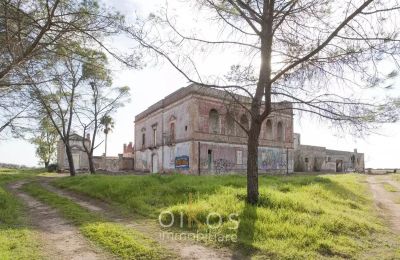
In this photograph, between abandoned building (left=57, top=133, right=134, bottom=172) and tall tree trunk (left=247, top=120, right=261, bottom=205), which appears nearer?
tall tree trunk (left=247, top=120, right=261, bottom=205)

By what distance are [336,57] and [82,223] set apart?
748 centimetres

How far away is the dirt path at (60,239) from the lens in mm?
6484

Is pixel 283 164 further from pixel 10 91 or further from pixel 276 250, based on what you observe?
pixel 276 250

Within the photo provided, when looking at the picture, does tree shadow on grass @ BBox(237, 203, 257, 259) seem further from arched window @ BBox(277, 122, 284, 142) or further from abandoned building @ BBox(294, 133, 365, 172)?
abandoned building @ BBox(294, 133, 365, 172)

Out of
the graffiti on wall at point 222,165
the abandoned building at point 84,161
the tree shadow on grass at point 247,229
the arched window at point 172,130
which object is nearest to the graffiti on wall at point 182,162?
the arched window at point 172,130

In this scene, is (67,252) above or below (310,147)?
below

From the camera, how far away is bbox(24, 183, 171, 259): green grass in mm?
6535

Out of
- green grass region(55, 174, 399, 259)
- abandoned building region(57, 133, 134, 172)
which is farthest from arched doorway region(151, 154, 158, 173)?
green grass region(55, 174, 399, 259)

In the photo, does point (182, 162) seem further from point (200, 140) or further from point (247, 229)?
point (247, 229)

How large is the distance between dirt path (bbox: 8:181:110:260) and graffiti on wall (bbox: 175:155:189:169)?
19.0 meters

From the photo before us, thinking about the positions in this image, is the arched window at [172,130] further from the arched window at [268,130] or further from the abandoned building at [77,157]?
the abandoned building at [77,157]

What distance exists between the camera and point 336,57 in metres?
9.32

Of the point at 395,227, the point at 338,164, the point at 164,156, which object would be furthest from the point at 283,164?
the point at 395,227

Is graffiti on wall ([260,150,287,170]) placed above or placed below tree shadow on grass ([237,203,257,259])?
above
